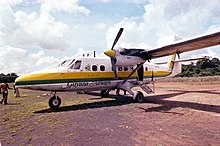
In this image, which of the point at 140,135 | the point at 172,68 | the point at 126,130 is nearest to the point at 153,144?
the point at 140,135

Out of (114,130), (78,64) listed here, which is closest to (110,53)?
(78,64)

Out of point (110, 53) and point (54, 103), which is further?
point (110, 53)

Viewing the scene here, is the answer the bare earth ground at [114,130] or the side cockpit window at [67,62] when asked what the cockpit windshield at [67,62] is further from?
the bare earth ground at [114,130]

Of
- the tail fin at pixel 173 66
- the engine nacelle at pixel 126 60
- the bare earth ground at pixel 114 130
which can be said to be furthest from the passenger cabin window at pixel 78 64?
the tail fin at pixel 173 66

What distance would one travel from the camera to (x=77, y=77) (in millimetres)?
11992

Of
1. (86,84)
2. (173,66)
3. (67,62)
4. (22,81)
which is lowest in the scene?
(86,84)

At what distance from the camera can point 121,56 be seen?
13.3 m

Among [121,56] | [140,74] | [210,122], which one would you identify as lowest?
[210,122]

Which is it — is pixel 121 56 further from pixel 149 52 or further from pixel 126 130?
pixel 126 130

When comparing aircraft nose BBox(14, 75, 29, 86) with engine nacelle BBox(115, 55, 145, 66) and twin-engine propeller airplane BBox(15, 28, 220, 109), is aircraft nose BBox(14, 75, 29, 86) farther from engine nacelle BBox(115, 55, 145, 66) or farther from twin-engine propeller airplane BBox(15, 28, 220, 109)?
engine nacelle BBox(115, 55, 145, 66)

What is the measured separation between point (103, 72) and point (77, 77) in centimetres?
242

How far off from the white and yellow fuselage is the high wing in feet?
8.77

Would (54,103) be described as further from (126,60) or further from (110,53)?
(126,60)

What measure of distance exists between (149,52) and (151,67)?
14.7ft
